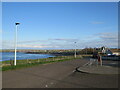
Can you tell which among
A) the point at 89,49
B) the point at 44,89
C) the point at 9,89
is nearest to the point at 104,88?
the point at 44,89

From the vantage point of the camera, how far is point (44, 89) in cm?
791

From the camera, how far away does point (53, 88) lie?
8109mm

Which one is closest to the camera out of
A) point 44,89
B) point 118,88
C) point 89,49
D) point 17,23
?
point 44,89

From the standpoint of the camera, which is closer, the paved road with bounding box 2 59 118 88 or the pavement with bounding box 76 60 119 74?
the paved road with bounding box 2 59 118 88

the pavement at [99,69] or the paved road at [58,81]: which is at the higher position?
the paved road at [58,81]

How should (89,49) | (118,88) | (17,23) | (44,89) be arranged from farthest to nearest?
(89,49), (17,23), (118,88), (44,89)

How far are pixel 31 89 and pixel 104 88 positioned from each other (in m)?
3.47

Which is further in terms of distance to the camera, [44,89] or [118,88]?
[118,88]

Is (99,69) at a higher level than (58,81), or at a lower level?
lower

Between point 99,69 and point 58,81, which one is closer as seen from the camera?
point 58,81

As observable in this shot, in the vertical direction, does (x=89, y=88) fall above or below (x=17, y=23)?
below

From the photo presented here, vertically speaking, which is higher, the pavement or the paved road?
the paved road

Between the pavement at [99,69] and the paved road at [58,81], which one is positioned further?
the pavement at [99,69]

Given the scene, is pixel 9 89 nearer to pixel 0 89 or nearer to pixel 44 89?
pixel 0 89
